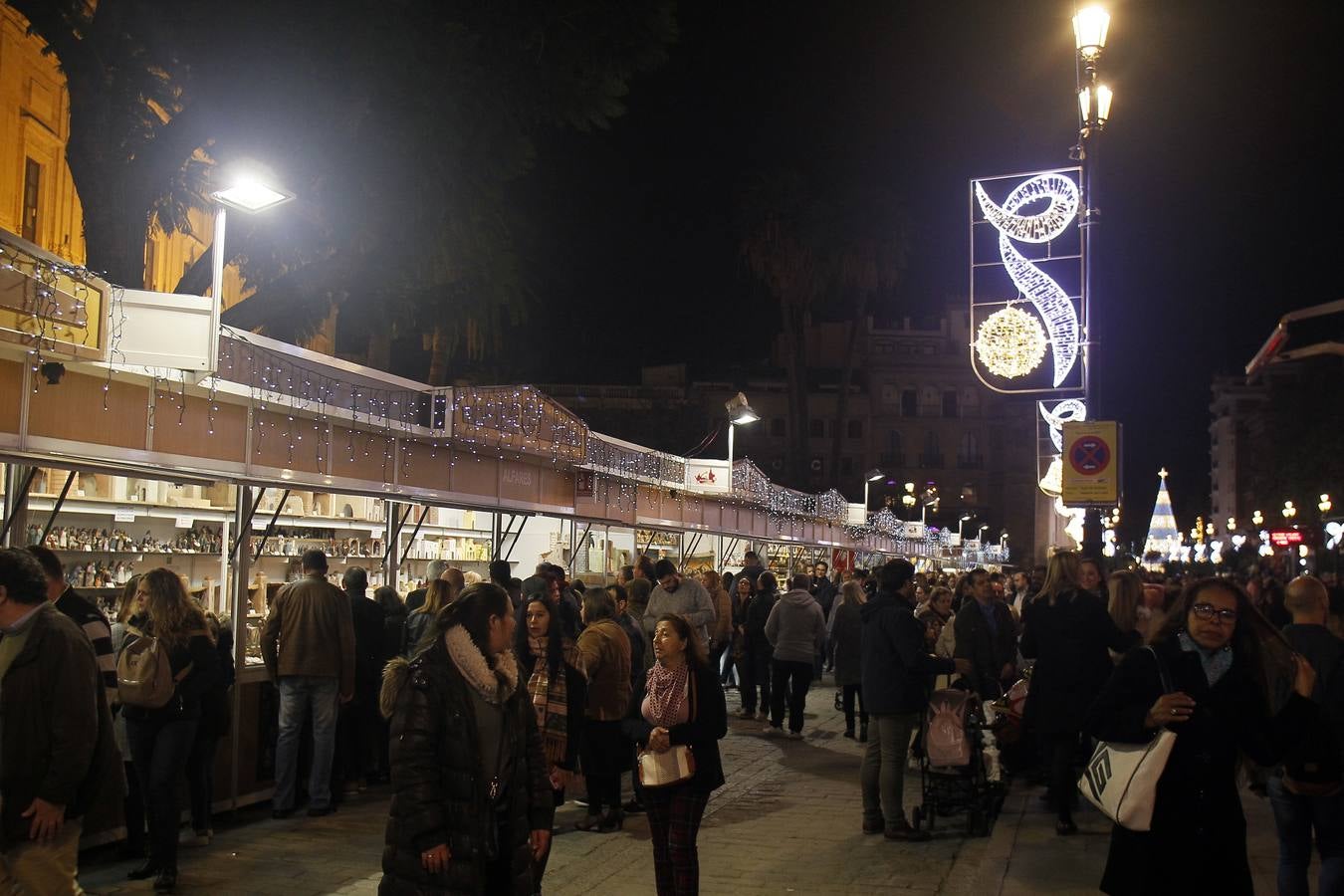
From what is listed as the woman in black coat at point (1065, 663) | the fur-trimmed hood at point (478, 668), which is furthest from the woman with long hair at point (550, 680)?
the fur-trimmed hood at point (478, 668)

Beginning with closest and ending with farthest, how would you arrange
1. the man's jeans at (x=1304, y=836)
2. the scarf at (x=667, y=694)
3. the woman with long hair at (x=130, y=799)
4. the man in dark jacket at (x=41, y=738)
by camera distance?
1. the man in dark jacket at (x=41, y=738)
2. the man's jeans at (x=1304, y=836)
3. the scarf at (x=667, y=694)
4. the woman with long hair at (x=130, y=799)

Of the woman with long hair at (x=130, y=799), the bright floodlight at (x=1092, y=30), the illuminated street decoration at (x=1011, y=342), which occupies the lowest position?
the woman with long hair at (x=130, y=799)

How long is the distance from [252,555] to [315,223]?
3802mm

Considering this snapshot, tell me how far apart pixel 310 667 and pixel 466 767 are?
5487 mm

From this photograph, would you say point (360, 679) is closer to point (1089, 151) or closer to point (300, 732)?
point (300, 732)

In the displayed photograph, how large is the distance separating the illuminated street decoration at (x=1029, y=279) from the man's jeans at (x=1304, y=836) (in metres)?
9.52

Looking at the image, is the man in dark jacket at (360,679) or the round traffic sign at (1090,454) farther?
the round traffic sign at (1090,454)

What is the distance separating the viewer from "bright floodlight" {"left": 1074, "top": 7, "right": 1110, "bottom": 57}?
482 inches

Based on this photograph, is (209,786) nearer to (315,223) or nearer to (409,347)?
(315,223)

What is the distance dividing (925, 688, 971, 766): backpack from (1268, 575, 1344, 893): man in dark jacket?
9.44 feet

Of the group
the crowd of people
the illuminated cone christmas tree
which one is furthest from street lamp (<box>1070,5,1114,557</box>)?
the illuminated cone christmas tree

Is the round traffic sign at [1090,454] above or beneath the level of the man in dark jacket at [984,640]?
above

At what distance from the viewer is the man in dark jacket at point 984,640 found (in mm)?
11906

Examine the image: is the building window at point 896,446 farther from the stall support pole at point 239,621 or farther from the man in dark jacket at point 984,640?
the stall support pole at point 239,621
